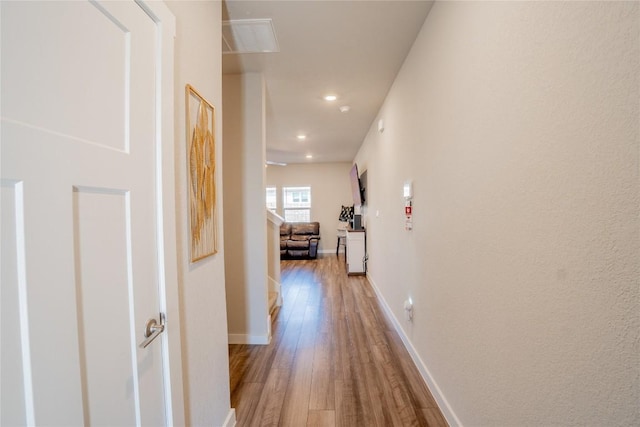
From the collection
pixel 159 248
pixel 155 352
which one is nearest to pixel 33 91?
pixel 159 248

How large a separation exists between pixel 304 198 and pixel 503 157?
6875mm

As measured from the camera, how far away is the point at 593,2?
0.69 m

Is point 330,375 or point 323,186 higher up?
point 323,186

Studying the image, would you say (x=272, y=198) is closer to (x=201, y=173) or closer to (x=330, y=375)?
(x=330, y=375)

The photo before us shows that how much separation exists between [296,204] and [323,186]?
0.94 metres

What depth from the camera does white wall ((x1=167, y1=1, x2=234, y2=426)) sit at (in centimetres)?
112

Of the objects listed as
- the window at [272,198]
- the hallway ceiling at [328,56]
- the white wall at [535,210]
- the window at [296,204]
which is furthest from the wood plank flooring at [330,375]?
the window at [272,198]

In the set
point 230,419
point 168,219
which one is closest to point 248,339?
point 230,419

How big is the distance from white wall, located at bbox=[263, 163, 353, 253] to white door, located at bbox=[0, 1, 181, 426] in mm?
6756

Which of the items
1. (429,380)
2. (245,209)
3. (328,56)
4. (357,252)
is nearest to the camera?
(429,380)

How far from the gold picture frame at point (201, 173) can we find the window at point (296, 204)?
6.38 meters

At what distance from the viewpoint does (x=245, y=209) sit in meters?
2.52

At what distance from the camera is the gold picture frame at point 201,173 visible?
3.91ft

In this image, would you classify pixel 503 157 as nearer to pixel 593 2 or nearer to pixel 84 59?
pixel 593 2
